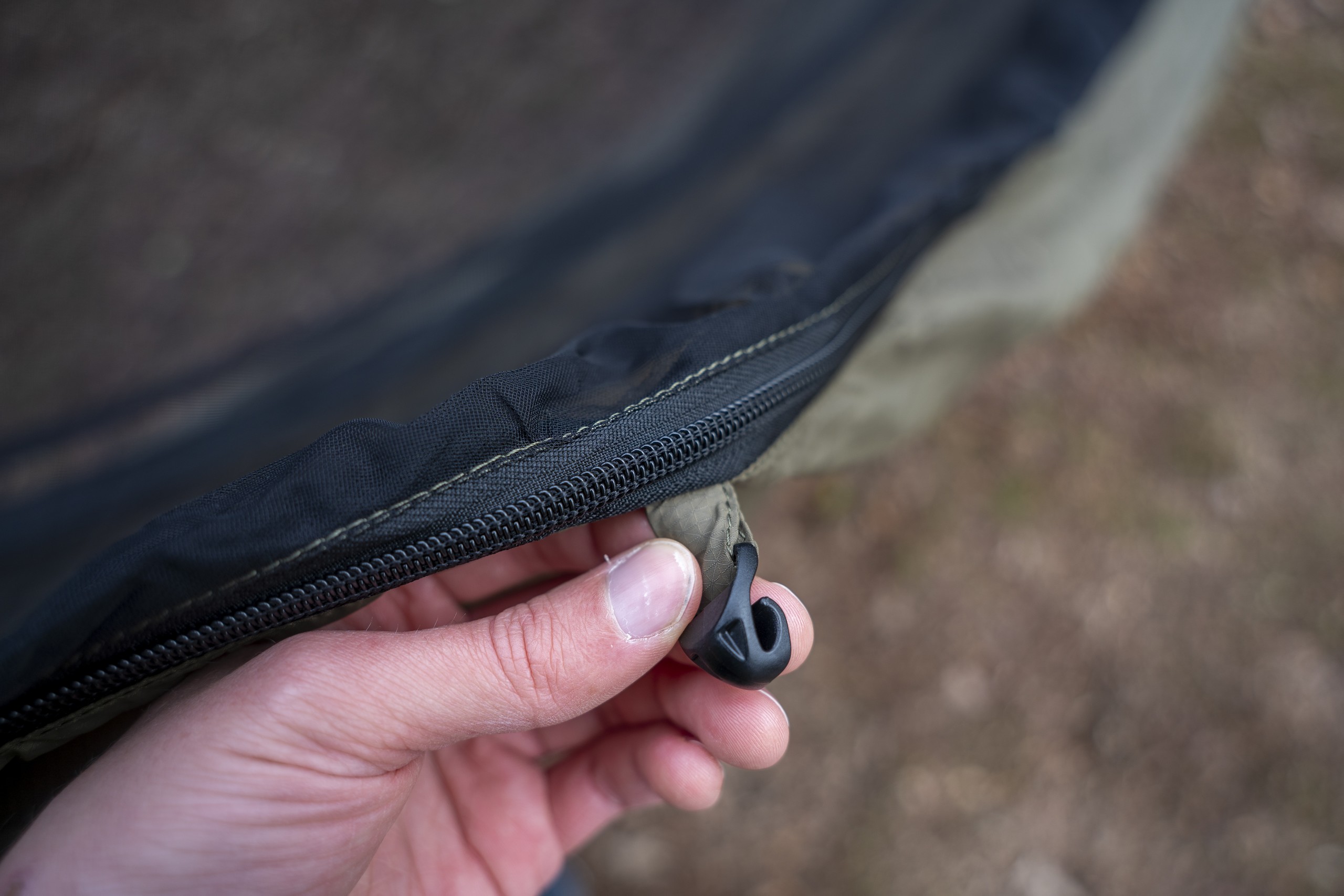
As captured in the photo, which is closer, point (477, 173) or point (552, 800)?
point (552, 800)

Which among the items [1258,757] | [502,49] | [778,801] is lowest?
[1258,757]

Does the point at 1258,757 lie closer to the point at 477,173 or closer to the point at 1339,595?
the point at 1339,595

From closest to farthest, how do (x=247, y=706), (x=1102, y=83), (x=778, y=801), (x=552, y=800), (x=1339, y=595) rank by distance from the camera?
(x=247, y=706) < (x=552, y=800) < (x=1102, y=83) < (x=778, y=801) < (x=1339, y=595)

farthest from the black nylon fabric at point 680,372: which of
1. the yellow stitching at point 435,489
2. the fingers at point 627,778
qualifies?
the fingers at point 627,778

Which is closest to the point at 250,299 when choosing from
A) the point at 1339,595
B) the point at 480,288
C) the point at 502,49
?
the point at 480,288

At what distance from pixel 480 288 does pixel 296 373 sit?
48 cm

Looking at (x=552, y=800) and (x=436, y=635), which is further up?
(x=436, y=635)

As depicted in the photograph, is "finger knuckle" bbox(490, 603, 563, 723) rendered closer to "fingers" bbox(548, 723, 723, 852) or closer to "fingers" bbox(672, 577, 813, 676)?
"fingers" bbox(672, 577, 813, 676)

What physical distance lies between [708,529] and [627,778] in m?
0.59

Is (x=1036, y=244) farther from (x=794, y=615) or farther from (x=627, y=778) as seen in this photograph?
(x=627, y=778)

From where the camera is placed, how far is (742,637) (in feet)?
2.73

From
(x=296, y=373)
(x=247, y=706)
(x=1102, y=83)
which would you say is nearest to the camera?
(x=247, y=706)

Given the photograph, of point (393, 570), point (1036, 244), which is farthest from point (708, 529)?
point (1036, 244)

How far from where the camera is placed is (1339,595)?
2.14 m
